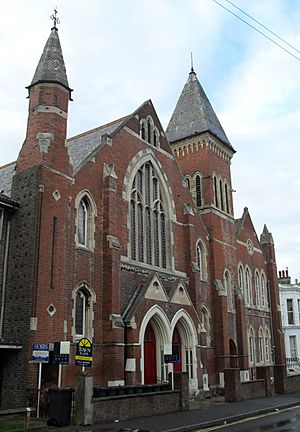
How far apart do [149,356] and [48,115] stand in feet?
39.5

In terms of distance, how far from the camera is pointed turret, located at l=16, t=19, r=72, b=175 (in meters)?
20.4

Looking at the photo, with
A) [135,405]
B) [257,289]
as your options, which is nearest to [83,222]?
[135,405]

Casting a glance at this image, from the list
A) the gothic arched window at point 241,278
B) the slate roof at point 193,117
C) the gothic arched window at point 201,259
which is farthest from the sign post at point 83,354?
the slate roof at point 193,117

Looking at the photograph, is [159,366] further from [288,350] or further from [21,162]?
[288,350]

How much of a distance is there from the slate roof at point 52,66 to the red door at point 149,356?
1213cm

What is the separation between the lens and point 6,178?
26312 mm

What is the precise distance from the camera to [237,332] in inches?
1315

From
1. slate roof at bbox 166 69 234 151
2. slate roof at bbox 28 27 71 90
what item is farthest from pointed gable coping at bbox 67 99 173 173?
slate roof at bbox 166 69 234 151

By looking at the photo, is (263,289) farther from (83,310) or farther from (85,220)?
(83,310)

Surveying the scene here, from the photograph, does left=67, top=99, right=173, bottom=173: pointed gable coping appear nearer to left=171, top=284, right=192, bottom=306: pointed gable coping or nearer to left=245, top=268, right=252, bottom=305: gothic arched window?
left=171, top=284, right=192, bottom=306: pointed gable coping

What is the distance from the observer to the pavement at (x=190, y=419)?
46.9ft

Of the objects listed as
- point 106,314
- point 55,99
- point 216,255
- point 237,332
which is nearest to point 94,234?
point 106,314

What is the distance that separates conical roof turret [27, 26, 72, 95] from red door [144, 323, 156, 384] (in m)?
12.0

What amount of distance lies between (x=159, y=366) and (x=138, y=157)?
422 inches
